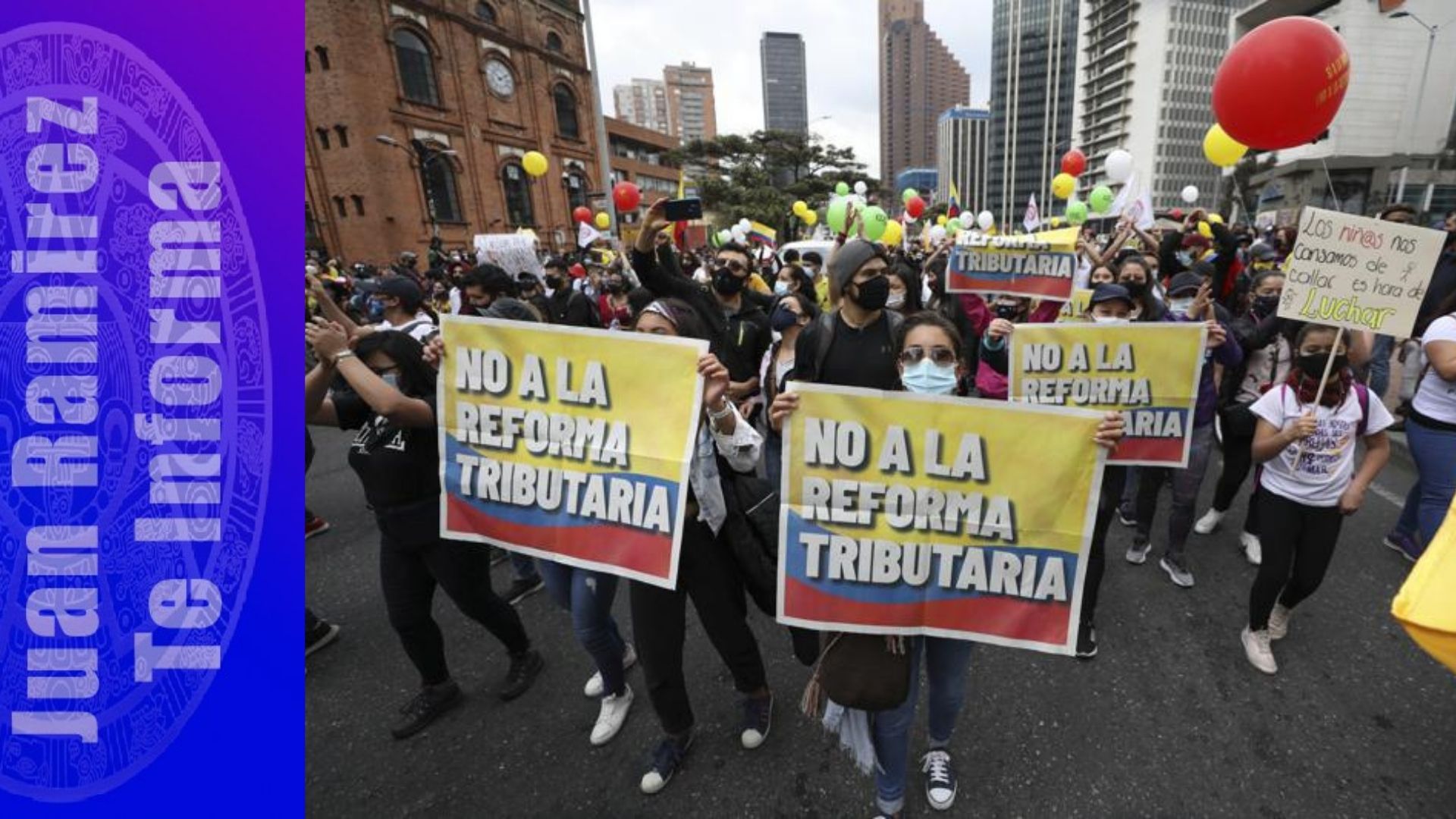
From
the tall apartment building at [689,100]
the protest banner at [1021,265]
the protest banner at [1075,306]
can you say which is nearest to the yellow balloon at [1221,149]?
the protest banner at [1075,306]

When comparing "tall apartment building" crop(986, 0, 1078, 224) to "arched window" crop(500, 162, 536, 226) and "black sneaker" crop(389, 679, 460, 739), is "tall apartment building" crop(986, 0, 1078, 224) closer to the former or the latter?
"arched window" crop(500, 162, 536, 226)

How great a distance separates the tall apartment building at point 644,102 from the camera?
145 metres

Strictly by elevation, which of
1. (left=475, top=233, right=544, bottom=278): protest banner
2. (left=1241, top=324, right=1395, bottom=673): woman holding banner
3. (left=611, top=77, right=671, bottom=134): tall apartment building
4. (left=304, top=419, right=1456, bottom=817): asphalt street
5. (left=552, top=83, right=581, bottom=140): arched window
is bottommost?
(left=304, top=419, right=1456, bottom=817): asphalt street

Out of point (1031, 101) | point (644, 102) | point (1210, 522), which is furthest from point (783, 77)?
point (1210, 522)

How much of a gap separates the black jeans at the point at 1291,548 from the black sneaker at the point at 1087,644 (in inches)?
29.4

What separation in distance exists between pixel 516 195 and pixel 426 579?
3546 cm

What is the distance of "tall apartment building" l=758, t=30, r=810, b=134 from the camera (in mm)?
161500

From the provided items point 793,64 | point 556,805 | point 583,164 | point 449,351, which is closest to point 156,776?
point 449,351

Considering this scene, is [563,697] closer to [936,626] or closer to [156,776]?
[936,626]

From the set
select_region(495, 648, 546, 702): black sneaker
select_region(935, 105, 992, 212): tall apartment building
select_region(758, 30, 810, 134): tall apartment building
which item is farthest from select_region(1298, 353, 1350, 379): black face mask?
select_region(758, 30, 810, 134): tall apartment building

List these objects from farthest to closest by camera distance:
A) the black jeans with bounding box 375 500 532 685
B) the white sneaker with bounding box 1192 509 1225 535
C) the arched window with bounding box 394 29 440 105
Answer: the arched window with bounding box 394 29 440 105 < the white sneaker with bounding box 1192 509 1225 535 < the black jeans with bounding box 375 500 532 685

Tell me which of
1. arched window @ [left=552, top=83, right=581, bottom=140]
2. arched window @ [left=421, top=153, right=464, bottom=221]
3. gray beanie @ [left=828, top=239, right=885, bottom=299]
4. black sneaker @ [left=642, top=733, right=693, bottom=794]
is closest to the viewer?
black sneaker @ [left=642, top=733, right=693, bottom=794]

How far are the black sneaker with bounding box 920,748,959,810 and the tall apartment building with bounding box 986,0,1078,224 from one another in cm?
10860

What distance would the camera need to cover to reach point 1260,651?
2.92 metres
